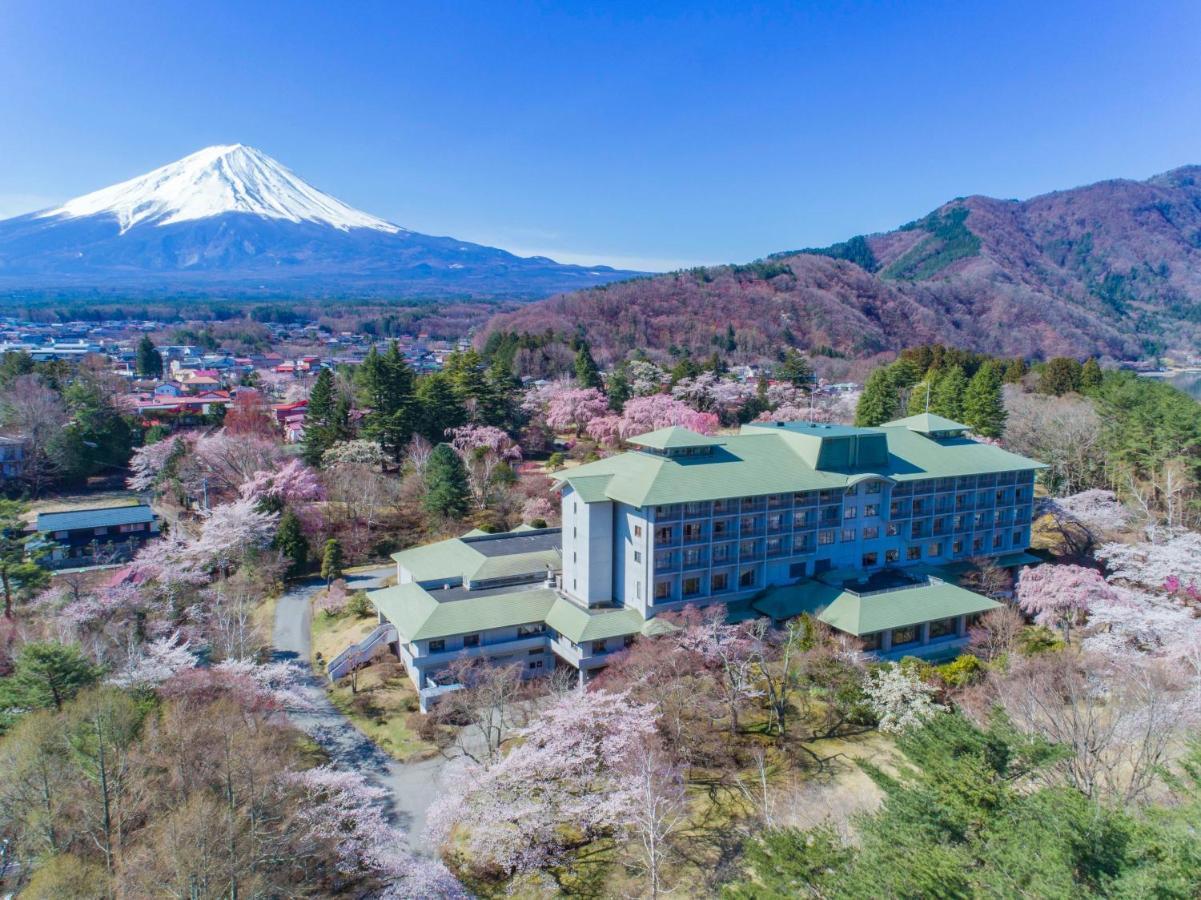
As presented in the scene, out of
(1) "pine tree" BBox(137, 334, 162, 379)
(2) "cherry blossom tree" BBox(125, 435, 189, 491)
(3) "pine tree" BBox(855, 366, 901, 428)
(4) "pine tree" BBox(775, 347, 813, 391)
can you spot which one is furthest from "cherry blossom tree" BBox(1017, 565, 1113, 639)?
(1) "pine tree" BBox(137, 334, 162, 379)

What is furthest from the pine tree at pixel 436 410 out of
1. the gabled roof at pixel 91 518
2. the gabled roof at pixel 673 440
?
the gabled roof at pixel 673 440

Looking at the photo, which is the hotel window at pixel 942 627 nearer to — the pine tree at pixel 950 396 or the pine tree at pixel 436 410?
the pine tree at pixel 950 396

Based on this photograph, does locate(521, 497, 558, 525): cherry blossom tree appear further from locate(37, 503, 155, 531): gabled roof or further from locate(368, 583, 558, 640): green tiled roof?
locate(37, 503, 155, 531): gabled roof

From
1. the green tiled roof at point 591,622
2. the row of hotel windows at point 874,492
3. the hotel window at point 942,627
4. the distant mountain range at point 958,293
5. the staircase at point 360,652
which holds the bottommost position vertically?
the staircase at point 360,652

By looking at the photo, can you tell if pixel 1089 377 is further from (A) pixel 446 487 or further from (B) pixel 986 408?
(A) pixel 446 487

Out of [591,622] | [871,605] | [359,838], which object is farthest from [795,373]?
[359,838]

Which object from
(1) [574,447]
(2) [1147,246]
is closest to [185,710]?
(1) [574,447]
